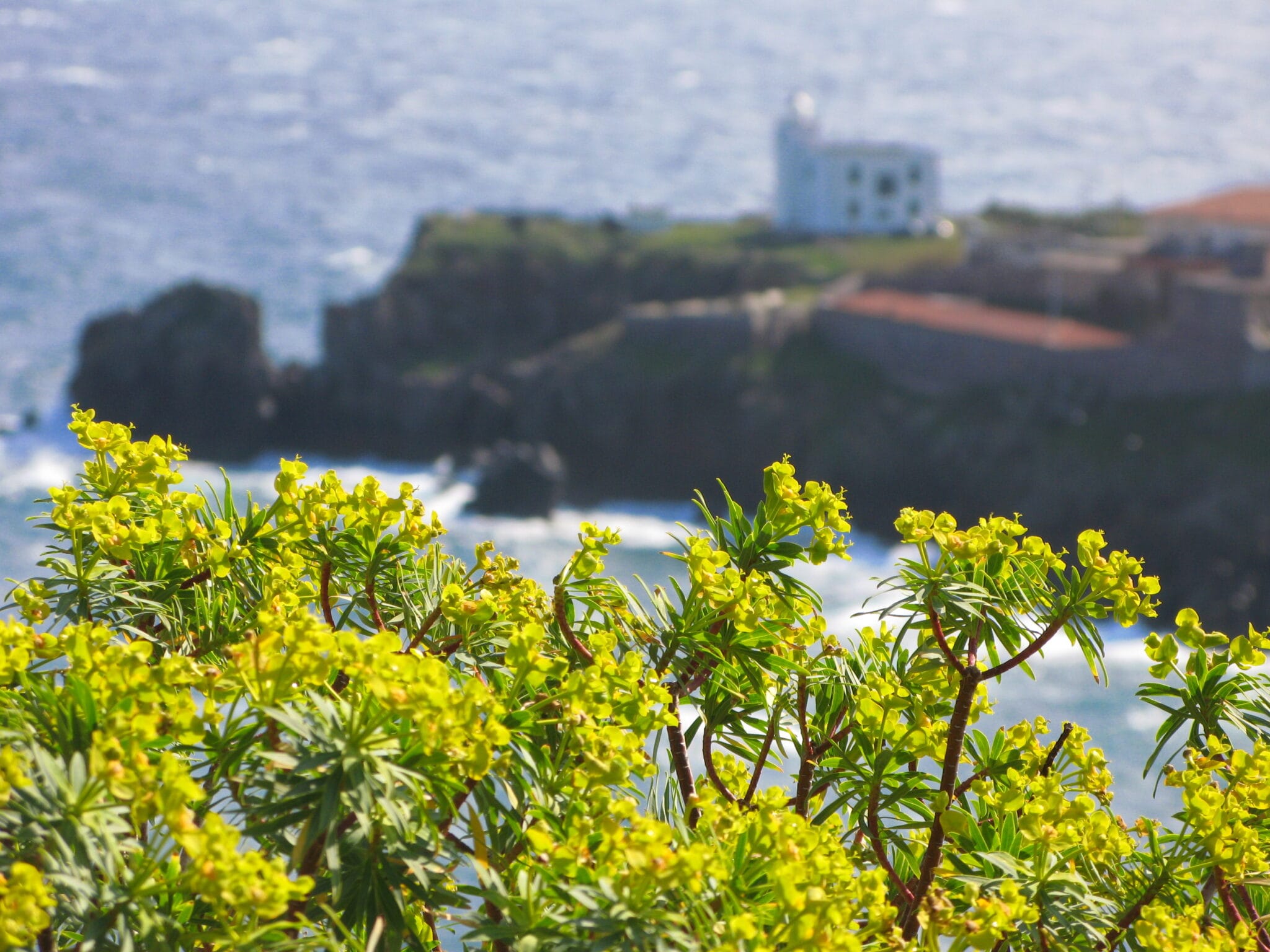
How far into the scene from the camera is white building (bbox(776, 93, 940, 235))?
60750 millimetres

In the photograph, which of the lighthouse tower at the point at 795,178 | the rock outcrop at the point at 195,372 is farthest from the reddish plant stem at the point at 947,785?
the lighthouse tower at the point at 795,178

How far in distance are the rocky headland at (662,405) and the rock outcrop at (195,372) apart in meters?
0.08

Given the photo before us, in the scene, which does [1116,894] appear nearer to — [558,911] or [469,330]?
[558,911]

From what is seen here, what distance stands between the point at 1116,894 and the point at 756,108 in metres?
146

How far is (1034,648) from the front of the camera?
340cm

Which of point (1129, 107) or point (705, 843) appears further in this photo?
point (1129, 107)

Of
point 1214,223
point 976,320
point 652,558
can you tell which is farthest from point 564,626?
point 1214,223

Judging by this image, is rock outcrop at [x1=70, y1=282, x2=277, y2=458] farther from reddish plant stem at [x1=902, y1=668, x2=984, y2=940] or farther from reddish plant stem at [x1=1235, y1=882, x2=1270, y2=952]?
reddish plant stem at [x1=1235, y1=882, x2=1270, y2=952]

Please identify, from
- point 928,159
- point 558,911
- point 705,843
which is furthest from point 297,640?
point 928,159

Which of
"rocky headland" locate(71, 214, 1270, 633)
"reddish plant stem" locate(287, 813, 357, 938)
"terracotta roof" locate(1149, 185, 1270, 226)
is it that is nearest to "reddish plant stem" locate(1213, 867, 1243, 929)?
"reddish plant stem" locate(287, 813, 357, 938)

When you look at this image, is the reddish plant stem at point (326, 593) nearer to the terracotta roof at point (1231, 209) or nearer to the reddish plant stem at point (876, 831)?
the reddish plant stem at point (876, 831)

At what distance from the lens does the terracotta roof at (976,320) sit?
41.6m

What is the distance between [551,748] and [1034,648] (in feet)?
4.07

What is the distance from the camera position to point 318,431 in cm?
4819
